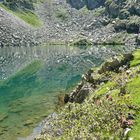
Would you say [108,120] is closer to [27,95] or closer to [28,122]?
[28,122]

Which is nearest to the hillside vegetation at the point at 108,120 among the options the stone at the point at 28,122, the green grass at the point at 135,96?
the green grass at the point at 135,96

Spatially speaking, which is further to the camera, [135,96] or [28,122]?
[28,122]

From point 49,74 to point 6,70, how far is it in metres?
15.7

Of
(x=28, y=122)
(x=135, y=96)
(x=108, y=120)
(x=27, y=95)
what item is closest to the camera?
(x=108, y=120)

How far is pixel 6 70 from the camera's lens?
113688mm

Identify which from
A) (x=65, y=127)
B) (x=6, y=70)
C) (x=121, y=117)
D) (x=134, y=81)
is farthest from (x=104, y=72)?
(x=6, y=70)

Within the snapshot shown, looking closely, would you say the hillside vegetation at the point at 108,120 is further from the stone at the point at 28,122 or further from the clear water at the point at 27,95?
the stone at the point at 28,122

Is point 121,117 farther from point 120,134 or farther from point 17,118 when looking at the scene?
point 17,118

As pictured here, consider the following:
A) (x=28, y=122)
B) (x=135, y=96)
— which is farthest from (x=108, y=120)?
(x=28, y=122)

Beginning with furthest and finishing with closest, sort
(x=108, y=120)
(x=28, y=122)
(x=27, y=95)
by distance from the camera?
(x=27, y=95)
(x=28, y=122)
(x=108, y=120)

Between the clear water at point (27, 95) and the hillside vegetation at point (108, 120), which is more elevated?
the hillside vegetation at point (108, 120)

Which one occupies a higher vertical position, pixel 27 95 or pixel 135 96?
pixel 135 96

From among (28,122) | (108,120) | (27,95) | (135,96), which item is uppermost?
(135,96)

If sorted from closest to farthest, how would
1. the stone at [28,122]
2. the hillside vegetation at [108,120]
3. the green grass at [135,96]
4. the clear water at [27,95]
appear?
the green grass at [135,96] < the hillside vegetation at [108,120] < the clear water at [27,95] < the stone at [28,122]
